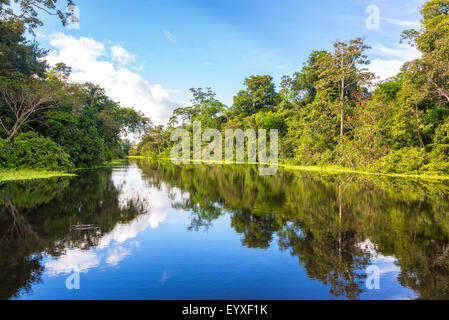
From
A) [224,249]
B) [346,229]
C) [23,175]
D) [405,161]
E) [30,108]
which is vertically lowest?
[224,249]

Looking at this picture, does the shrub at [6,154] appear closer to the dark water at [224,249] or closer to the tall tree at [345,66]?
the dark water at [224,249]

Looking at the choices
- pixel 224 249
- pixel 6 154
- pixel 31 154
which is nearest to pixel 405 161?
pixel 224 249

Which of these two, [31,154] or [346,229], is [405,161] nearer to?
[346,229]

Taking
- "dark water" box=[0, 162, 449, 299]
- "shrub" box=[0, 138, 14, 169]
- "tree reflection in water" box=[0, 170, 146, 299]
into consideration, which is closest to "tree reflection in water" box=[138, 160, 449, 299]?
"dark water" box=[0, 162, 449, 299]

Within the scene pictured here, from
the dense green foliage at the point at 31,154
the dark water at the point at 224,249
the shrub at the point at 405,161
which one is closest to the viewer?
the dark water at the point at 224,249

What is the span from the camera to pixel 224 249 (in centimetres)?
537

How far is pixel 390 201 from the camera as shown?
9.95 metres

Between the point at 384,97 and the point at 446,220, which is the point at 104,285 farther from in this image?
the point at 384,97

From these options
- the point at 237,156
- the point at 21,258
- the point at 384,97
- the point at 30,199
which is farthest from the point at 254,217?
the point at 237,156

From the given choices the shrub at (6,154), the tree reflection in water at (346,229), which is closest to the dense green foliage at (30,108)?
the shrub at (6,154)

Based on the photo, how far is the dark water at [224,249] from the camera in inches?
144

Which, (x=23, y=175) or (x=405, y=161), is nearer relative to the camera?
(x=23, y=175)

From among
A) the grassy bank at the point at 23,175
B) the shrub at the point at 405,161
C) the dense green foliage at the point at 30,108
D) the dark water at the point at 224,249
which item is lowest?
the dark water at the point at 224,249

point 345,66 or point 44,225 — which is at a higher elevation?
point 345,66
